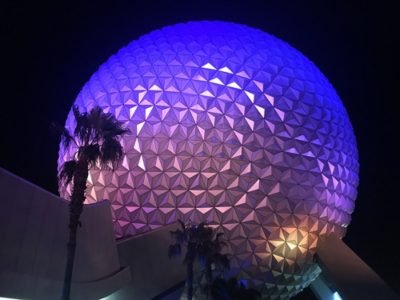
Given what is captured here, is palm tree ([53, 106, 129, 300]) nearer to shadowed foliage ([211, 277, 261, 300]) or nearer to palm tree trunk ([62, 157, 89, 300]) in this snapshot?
palm tree trunk ([62, 157, 89, 300])

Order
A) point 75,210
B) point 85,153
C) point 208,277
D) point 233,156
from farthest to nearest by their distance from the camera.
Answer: point 233,156, point 208,277, point 85,153, point 75,210

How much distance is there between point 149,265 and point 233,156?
6533mm

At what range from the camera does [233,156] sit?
21.6 metres

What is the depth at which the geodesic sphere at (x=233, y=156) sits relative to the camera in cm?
2131

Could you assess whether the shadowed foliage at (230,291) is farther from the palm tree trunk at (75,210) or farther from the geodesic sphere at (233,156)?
the palm tree trunk at (75,210)

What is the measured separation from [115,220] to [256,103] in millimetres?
9245

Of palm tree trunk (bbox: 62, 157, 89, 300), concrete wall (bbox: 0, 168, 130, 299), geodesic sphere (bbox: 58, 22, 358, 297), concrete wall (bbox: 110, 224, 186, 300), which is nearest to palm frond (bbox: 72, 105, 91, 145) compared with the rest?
palm tree trunk (bbox: 62, 157, 89, 300)

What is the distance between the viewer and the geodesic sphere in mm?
21312

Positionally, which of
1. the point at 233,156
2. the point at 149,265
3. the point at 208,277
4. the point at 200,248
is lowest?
the point at 208,277

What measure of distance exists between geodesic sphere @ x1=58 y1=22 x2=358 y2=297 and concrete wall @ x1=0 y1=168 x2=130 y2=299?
14.5 feet

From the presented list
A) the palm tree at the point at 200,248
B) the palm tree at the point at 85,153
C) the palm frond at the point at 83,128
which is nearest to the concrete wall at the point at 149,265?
the palm tree at the point at 200,248

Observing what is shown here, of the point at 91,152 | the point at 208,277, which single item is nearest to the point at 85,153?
the point at 91,152

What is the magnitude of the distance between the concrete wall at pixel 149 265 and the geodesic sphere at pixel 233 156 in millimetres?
1616

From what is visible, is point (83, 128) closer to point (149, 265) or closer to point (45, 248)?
point (45, 248)
